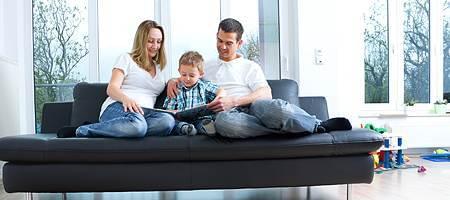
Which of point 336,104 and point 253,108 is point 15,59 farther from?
point 336,104

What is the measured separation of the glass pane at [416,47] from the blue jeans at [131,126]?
10.2 feet

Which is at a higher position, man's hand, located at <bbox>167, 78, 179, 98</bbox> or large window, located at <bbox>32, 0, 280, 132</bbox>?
large window, located at <bbox>32, 0, 280, 132</bbox>

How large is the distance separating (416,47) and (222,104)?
302 cm

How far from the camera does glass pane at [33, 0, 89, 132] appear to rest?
367 centimetres

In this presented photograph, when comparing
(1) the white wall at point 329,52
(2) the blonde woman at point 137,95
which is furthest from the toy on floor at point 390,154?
(2) the blonde woman at point 137,95

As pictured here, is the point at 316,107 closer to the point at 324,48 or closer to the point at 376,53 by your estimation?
the point at 324,48

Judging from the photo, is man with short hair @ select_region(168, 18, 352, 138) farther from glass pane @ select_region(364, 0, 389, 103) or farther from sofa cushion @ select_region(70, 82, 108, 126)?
glass pane @ select_region(364, 0, 389, 103)

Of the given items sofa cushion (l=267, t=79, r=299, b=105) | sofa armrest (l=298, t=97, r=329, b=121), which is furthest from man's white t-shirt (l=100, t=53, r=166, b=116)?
sofa armrest (l=298, t=97, r=329, b=121)

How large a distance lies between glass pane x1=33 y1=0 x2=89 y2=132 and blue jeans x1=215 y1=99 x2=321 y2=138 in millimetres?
2130

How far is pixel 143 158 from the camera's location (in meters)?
1.93

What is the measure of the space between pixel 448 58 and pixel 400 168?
1690mm

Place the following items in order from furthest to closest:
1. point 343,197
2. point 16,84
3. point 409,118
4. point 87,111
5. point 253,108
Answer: point 409,118 < point 16,84 < point 87,111 < point 343,197 < point 253,108

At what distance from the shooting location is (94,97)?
2609 millimetres

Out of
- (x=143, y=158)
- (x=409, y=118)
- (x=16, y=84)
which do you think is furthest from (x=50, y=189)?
(x=409, y=118)
